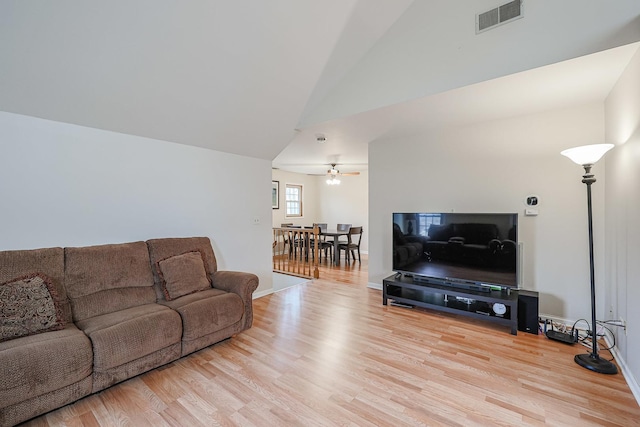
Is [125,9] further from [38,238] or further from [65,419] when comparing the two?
[65,419]

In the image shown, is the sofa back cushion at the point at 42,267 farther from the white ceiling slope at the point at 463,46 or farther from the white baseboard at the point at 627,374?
the white baseboard at the point at 627,374

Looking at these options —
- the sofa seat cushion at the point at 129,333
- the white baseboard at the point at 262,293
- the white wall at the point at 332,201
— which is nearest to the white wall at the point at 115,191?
the white baseboard at the point at 262,293

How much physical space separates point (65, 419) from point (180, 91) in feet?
8.73

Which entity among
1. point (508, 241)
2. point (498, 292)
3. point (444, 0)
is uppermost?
point (444, 0)

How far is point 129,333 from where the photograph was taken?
1980mm

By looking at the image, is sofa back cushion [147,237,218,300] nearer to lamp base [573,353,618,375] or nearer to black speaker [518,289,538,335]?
black speaker [518,289,538,335]

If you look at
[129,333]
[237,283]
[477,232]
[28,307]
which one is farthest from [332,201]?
[28,307]

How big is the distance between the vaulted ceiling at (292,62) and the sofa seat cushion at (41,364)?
1861 millimetres

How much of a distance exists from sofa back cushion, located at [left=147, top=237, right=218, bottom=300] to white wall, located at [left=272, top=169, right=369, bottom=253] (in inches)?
175

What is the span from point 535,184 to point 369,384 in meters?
2.84

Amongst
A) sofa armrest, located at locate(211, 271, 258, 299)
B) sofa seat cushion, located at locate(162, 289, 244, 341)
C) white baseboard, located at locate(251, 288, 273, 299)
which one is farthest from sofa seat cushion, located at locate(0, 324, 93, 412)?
white baseboard, located at locate(251, 288, 273, 299)

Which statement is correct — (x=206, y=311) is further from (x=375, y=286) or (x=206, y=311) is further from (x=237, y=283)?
(x=375, y=286)

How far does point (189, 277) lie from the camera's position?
2.74 metres

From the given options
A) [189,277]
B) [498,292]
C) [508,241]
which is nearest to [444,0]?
[508,241]
